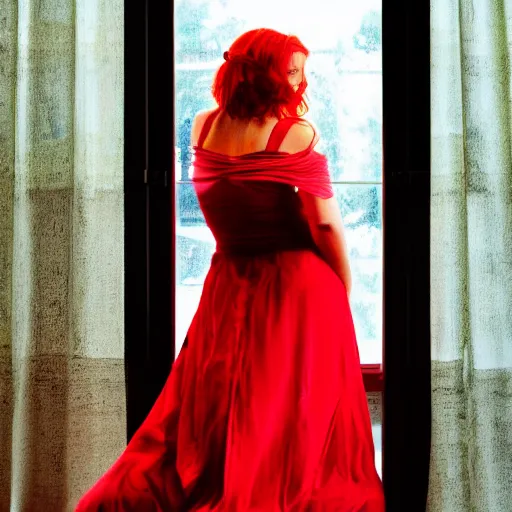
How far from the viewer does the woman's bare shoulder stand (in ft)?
5.00

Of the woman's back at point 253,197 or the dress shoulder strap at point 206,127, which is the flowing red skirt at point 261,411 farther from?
the dress shoulder strap at point 206,127

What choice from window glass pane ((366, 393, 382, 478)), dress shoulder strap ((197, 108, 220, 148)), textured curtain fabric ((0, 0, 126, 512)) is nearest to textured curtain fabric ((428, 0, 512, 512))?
window glass pane ((366, 393, 382, 478))

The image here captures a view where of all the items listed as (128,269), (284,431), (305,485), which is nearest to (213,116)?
(128,269)

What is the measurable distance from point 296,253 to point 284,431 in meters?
0.39

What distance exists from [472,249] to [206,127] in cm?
70

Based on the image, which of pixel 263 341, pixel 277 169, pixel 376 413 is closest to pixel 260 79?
pixel 277 169

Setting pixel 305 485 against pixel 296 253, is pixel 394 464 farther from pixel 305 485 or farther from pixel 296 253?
pixel 296 253

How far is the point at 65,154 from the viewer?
1.59 meters

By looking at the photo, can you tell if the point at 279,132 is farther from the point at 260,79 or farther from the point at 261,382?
the point at 261,382

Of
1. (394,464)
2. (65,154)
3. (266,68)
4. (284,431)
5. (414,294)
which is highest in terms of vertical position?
(266,68)

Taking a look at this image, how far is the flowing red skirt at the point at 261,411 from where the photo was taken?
1387mm

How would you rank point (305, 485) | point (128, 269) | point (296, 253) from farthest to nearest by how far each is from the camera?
point (128, 269), point (296, 253), point (305, 485)

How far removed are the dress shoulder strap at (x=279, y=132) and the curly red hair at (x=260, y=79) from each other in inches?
0.8

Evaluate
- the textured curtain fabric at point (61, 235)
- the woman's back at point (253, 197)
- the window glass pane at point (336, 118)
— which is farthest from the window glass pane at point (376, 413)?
the textured curtain fabric at point (61, 235)
